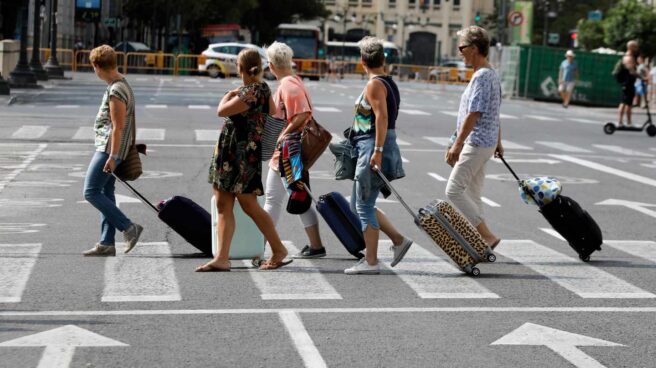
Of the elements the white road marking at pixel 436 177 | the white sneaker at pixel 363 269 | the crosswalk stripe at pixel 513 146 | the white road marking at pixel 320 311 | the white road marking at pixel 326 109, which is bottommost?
the white road marking at pixel 326 109

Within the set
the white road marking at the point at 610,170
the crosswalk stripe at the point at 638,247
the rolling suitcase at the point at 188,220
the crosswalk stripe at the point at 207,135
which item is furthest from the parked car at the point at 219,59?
the rolling suitcase at the point at 188,220

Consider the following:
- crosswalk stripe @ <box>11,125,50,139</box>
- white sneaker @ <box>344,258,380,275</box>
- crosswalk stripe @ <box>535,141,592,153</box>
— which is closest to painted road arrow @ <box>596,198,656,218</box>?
white sneaker @ <box>344,258,380,275</box>

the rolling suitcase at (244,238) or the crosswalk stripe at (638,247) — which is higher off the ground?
the rolling suitcase at (244,238)

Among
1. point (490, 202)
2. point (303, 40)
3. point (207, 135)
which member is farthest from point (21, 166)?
point (303, 40)

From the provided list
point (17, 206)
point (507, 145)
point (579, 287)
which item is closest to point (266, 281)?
point (579, 287)

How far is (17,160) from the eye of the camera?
19.1m

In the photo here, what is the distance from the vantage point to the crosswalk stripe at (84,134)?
77.8 ft

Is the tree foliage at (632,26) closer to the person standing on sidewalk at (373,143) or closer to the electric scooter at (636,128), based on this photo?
the electric scooter at (636,128)

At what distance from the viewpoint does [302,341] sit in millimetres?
7500

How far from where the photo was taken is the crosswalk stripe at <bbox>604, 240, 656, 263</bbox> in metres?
11.4

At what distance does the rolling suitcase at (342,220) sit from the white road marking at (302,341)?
2.39 metres

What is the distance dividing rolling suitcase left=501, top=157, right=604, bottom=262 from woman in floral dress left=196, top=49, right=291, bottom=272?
237 cm

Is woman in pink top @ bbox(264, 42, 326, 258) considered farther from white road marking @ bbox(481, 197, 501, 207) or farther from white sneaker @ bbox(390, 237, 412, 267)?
white road marking @ bbox(481, 197, 501, 207)

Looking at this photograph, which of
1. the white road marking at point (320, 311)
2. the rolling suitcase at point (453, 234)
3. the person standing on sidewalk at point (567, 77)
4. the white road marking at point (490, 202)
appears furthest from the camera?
the person standing on sidewalk at point (567, 77)
